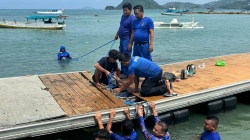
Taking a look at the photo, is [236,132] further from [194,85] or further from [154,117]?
[154,117]

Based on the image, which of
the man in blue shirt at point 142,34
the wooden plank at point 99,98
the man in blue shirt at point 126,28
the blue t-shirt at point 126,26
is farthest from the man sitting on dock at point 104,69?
the blue t-shirt at point 126,26

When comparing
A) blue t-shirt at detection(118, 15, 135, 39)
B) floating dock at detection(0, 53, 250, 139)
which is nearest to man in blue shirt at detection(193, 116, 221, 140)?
floating dock at detection(0, 53, 250, 139)

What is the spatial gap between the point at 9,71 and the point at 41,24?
2610cm

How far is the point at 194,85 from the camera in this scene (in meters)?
8.38

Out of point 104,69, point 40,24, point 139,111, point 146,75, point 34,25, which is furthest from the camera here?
point 34,25

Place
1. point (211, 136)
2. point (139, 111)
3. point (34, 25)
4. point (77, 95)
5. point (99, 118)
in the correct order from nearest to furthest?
1. point (211, 136)
2. point (99, 118)
3. point (139, 111)
4. point (77, 95)
5. point (34, 25)

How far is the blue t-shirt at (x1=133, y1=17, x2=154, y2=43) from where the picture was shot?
8047 mm

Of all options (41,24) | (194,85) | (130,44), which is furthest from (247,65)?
(41,24)

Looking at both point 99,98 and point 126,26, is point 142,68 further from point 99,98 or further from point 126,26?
point 126,26

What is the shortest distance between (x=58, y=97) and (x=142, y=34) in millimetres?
2792

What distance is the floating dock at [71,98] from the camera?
579cm

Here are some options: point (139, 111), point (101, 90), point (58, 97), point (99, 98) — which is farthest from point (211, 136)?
point (58, 97)

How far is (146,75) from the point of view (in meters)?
7.08

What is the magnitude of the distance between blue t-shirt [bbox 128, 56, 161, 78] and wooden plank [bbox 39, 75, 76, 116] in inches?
61.5
